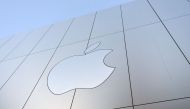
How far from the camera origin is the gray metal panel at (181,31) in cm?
155

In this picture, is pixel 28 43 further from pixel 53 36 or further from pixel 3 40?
pixel 3 40

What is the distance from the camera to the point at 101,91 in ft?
4.72

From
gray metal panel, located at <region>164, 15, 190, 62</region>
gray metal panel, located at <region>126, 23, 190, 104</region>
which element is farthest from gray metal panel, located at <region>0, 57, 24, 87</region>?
gray metal panel, located at <region>164, 15, 190, 62</region>

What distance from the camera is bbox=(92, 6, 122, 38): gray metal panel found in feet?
7.61

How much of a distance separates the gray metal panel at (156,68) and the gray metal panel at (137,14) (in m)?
0.26

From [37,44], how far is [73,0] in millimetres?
742

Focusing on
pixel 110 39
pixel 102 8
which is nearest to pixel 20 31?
pixel 102 8

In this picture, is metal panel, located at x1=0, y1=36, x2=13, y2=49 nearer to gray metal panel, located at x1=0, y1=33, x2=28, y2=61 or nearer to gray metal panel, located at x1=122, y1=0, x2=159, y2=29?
gray metal panel, located at x1=0, y1=33, x2=28, y2=61

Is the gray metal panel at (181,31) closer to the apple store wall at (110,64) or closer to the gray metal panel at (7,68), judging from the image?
the apple store wall at (110,64)

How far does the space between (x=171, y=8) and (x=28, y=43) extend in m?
1.68

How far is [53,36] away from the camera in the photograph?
2.75 meters

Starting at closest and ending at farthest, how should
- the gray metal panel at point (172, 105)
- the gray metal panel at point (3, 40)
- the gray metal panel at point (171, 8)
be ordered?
the gray metal panel at point (172, 105)
the gray metal panel at point (171, 8)
the gray metal panel at point (3, 40)

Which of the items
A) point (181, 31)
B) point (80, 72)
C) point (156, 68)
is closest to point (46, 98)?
point (80, 72)

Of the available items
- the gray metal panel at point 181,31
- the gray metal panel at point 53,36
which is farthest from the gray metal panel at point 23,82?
the gray metal panel at point 181,31
